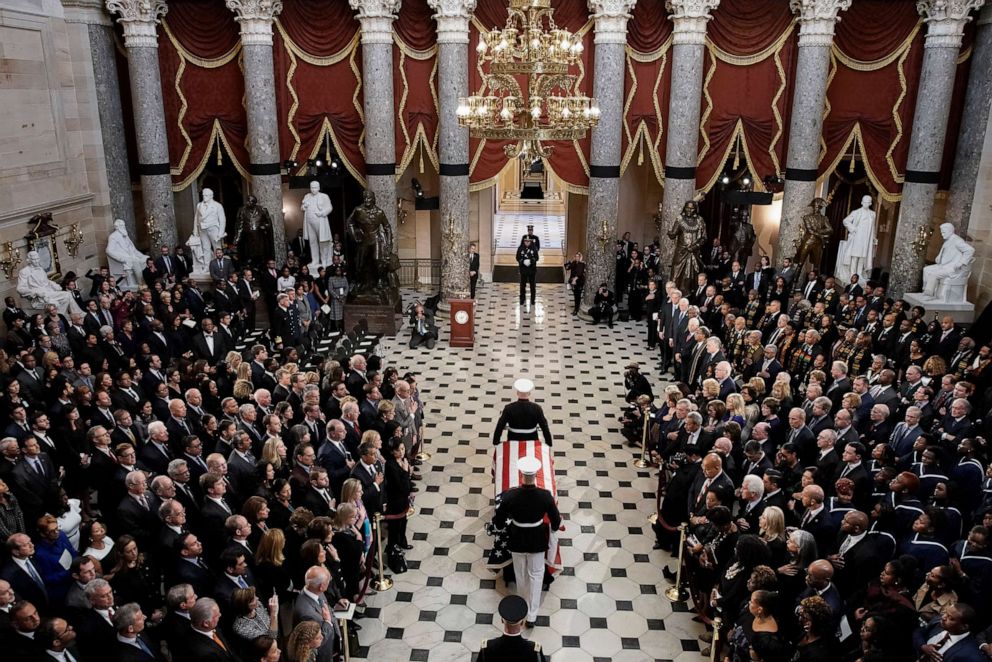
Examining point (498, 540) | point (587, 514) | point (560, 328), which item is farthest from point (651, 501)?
point (560, 328)

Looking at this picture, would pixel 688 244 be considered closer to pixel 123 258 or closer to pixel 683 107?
pixel 683 107

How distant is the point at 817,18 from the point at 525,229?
558 inches

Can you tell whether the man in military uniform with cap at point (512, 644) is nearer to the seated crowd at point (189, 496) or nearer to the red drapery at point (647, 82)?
the seated crowd at point (189, 496)

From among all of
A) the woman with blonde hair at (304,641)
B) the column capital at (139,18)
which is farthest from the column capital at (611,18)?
the woman with blonde hair at (304,641)

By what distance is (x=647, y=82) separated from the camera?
52.3 feet

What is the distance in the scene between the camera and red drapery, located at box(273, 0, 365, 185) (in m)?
15.8

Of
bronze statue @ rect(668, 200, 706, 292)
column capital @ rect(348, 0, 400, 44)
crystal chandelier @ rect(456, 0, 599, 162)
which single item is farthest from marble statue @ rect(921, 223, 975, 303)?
column capital @ rect(348, 0, 400, 44)

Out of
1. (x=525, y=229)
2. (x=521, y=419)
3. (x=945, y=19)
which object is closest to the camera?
(x=521, y=419)

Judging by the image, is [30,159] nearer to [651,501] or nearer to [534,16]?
[534,16]

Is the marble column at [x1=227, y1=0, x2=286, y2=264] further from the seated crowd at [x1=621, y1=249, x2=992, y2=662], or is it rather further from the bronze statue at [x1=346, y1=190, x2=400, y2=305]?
the seated crowd at [x1=621, y1=249, x2=992, y2=662]

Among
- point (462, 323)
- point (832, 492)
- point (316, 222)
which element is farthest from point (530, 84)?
point (316, 222)

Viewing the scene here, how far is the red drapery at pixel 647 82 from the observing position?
15.6 meters

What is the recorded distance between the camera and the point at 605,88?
15547mm

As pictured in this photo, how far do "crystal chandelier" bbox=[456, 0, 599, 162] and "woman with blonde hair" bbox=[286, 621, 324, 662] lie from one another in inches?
219
